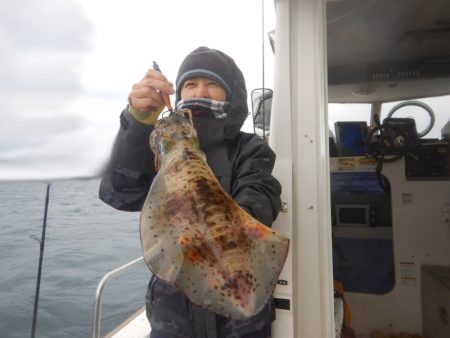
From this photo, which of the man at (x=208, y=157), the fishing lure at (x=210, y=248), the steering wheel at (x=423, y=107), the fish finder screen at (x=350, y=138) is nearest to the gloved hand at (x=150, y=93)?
the man at (x=208, y=157)

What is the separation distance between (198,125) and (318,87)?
82cm

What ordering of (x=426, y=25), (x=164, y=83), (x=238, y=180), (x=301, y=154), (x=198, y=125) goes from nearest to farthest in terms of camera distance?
1. (x=164, y=83)
2. (x=238, y=180)
3. (x=198, y=125)
4. (x=301, y=154)
5. (x=426, y=25)

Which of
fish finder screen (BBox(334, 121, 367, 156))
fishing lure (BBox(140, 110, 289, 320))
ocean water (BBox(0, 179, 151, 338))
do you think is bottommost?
ocean water (BBox(0, 179, 151, 338))

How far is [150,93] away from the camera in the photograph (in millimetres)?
1206

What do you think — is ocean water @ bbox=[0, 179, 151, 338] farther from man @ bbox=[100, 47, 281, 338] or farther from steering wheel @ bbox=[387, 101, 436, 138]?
steering wheel @ bbox=[387, 101, 436, 138]

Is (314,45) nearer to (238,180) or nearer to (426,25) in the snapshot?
(238,180)

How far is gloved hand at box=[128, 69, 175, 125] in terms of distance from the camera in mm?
1189

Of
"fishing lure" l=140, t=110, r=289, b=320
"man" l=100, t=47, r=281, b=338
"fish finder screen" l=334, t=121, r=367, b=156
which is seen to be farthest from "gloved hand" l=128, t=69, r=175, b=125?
"fish finder screen" l=334, t=121, r=367, b=156

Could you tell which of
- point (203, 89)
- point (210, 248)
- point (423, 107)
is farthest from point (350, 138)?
point (210, 248)

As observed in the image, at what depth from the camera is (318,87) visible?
1.88m

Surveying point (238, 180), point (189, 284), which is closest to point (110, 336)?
point (238, 180)

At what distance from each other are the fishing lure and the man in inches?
10.3

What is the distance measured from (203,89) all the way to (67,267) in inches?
438

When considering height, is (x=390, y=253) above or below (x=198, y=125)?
below
